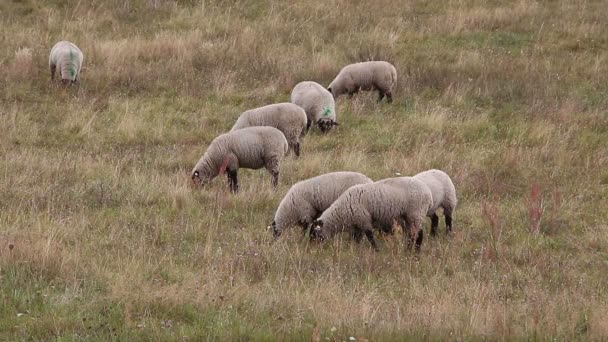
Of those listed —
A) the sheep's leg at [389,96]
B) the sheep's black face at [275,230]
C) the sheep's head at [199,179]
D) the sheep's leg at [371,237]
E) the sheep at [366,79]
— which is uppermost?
the sheep at [366,79]

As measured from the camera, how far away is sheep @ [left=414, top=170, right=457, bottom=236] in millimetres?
9117

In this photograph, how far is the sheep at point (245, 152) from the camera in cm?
1102

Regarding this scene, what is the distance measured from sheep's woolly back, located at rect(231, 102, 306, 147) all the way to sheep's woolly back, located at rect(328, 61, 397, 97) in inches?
151

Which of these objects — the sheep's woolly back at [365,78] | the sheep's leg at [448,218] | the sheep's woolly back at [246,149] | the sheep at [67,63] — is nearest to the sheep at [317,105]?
the sheep's woolly back at [365,78]

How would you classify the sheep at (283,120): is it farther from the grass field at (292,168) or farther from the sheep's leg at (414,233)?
the sheep's leg at (414,233)

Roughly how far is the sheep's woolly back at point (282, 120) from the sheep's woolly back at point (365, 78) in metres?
3.83

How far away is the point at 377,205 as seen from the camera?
858cm

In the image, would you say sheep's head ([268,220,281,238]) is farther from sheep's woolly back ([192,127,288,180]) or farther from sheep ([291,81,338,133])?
sheep ([291,81,338,133])

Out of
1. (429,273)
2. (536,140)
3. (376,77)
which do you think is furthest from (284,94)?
(429,273)

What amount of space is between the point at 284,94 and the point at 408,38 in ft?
13.8

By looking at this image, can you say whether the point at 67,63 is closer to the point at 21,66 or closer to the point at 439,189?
the point at 21,66

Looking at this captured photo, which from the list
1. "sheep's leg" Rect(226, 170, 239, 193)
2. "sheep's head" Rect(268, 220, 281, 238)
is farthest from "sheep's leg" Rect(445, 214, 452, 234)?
"sheep's leg" Rect(226, 170, 239, 193)

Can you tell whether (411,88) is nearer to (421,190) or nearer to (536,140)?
(536,140)

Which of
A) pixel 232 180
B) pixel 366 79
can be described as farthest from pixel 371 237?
pixel 366 79
